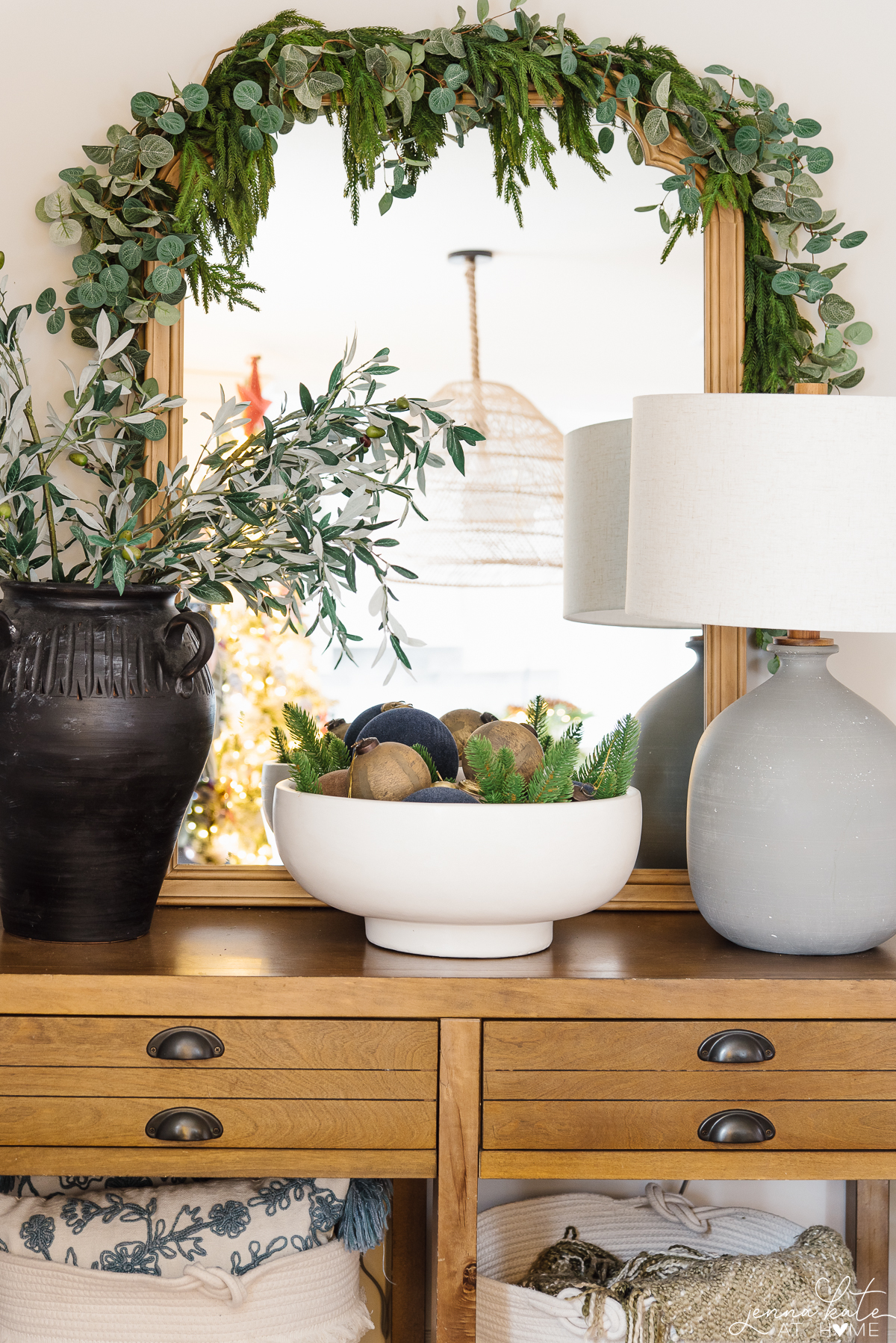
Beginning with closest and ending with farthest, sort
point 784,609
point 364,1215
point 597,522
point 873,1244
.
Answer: point 784,609, point 364,1215, point 597,522, point 873,1244

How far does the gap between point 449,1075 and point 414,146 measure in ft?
3.60

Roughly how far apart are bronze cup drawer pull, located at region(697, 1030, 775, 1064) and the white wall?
603 mm

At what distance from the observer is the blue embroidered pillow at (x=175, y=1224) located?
117 centimetres

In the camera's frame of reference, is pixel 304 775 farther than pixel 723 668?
No

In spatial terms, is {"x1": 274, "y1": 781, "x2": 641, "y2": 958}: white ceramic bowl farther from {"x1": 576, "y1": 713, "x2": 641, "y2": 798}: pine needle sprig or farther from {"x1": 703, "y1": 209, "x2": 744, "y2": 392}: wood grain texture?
{"x1": 703, "y1": 209, "x2": 744, "y2": 392}: wood grain texture

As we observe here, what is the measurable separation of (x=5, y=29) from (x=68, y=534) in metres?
0.66

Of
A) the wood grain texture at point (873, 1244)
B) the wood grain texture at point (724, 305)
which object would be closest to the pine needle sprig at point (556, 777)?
the wood grain texture at point (724, 305)

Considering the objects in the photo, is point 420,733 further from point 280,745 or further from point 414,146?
point 414,146

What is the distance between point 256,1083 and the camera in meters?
1.06

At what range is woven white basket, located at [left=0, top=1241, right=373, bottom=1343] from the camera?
3.74ft

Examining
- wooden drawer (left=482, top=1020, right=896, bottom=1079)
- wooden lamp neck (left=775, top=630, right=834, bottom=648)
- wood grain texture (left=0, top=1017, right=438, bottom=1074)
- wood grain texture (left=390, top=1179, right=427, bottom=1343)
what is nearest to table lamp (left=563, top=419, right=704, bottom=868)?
wooden lamp neck (left=775, top=630, right=834, bottom=648)

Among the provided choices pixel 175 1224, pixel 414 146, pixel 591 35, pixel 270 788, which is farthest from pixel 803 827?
pixel 591 35

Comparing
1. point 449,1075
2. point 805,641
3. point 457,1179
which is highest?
point 805,641

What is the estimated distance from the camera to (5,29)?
1.39 m
